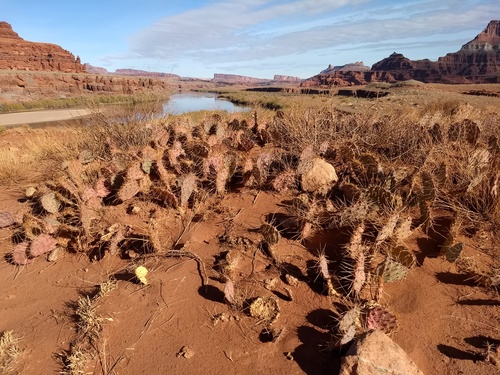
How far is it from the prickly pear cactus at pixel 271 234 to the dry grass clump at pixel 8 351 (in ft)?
Result: 7.32

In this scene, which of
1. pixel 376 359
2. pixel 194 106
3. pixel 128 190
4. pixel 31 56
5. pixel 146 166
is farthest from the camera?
pixel 31 56

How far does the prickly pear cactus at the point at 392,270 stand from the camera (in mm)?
2639

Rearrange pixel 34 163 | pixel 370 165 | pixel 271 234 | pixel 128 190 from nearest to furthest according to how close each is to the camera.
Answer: pixel 271 234 < pixel 370 165 < pixel 128 190 < pixel 34 163

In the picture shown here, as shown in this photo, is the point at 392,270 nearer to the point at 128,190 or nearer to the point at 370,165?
the point at 370,165

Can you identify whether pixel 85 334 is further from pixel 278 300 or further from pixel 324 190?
pixel 324 190

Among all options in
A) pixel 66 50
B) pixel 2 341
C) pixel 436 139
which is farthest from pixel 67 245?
pixel 66 50

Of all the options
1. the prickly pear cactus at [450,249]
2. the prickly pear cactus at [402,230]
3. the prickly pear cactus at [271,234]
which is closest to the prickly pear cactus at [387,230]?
the prickly pear cactus at [402,230]

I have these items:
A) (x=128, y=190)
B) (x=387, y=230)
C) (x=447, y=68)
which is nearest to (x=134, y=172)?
(x=128, y=190)

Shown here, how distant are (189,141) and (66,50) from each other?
97.4m

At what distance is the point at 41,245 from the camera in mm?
3717

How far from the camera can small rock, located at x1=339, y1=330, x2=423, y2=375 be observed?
1.99 meters

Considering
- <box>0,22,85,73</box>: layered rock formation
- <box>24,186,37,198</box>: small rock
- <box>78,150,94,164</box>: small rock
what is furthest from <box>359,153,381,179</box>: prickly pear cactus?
<box>0,22,85,73</box>: layered rock formation

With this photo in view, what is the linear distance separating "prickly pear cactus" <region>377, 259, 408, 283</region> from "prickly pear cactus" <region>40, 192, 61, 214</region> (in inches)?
158

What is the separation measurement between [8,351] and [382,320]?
2.89 meters
